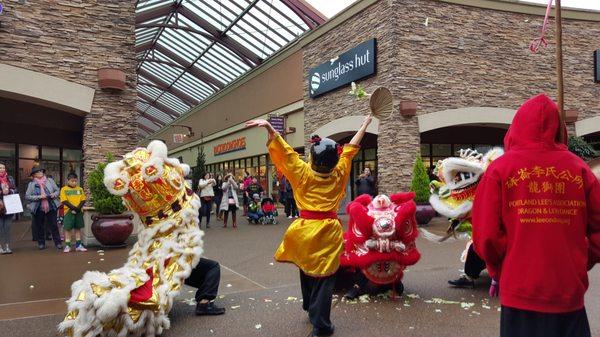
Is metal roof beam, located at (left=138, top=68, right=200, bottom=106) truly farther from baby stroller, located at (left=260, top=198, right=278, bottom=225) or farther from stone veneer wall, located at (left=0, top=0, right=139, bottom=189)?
stone veneer wall, located at (left=0, top=0, right=139, bottom=189)

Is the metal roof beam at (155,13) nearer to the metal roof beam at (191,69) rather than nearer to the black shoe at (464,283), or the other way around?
the metal roof beam at (191,69)

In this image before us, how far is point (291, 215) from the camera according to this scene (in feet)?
53.2

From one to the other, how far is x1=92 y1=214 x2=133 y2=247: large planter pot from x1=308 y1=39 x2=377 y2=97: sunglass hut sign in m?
8.90

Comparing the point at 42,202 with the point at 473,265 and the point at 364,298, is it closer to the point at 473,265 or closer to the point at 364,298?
the point at 364,298

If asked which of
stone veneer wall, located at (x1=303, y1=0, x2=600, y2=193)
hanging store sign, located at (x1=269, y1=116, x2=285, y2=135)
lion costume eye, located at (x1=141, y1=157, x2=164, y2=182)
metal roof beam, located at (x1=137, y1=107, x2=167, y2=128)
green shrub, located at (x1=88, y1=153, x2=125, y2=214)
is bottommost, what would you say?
green shrub, located at (x1=88, y1=153, x2=125, y2=214)

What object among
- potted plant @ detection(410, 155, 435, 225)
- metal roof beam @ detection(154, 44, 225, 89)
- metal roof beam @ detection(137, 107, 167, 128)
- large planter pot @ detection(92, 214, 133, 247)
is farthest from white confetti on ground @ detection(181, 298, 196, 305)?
metal roof beam @ detection(137, 107, 167, 128)

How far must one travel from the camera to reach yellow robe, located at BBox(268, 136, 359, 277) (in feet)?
13.3

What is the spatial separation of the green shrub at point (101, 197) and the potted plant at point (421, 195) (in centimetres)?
704

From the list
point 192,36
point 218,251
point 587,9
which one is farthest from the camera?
point 192,36

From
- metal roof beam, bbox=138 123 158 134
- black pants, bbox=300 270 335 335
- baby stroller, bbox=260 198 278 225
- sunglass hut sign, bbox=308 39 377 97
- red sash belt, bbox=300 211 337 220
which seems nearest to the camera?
black pants, bbox=300 270 335 335

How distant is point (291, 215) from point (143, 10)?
13.6 metres

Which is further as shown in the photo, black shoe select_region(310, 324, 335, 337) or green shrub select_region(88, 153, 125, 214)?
green shrub select_region(88, 153, 125, 214)

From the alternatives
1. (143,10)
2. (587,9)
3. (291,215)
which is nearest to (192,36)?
(143,10)

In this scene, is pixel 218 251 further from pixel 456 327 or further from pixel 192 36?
pixel 192 36
